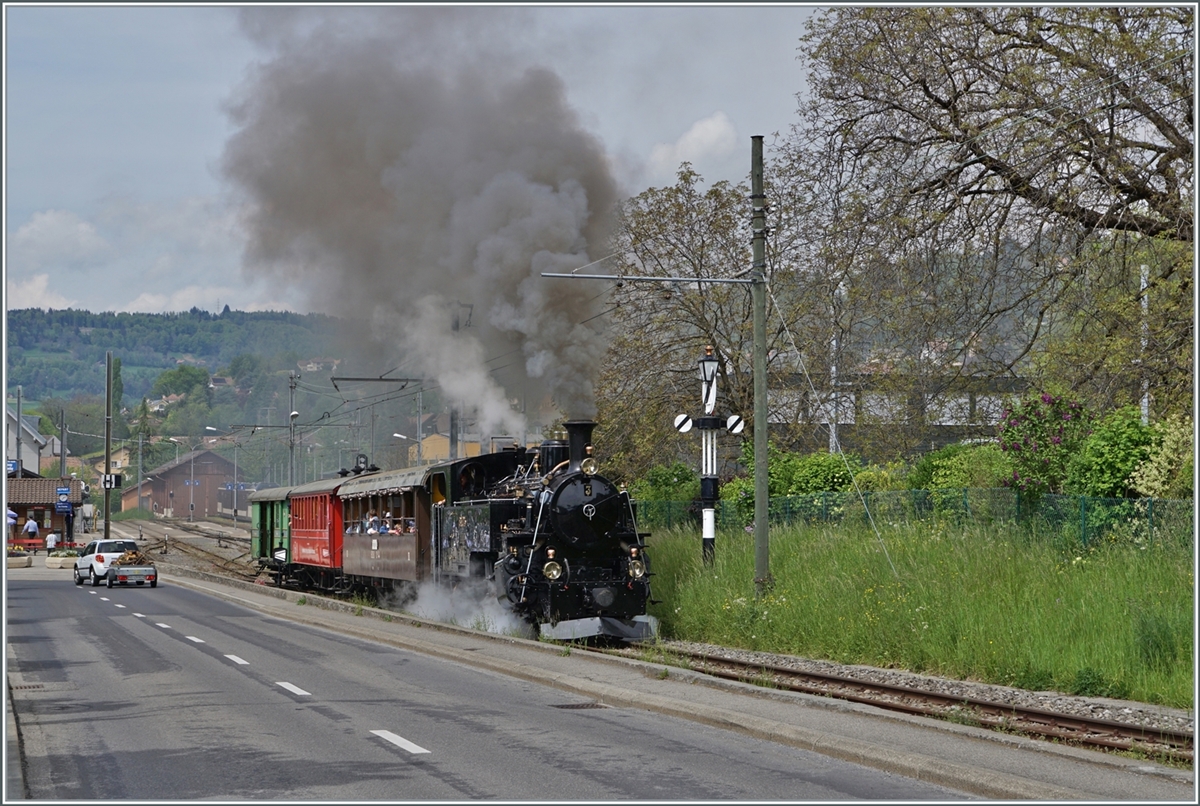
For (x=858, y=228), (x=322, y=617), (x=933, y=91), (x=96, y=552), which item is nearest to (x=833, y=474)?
(x=858, y=228)

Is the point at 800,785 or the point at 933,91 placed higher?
the point at 933,91

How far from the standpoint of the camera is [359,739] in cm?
1085

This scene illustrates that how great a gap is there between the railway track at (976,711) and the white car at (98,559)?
29868 millimetres

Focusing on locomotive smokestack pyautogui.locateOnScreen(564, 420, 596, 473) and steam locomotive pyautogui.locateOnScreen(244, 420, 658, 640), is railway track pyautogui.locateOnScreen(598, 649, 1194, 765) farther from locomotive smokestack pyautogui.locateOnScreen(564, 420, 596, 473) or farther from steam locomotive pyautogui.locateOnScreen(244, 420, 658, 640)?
locomotive smokestack pyautogui.locateOnScreen(564, 420, 596, 473)

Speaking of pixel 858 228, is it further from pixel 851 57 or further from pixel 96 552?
pixel 96 552

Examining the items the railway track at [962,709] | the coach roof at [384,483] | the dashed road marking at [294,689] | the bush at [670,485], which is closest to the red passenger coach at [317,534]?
the coach roof at [384,483]

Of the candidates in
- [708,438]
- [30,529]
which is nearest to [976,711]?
[708,438]

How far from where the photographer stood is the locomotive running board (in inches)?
770

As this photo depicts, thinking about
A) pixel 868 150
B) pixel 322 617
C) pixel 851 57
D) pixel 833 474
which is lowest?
pixel 322 617

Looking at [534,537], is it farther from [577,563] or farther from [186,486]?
[186,486]

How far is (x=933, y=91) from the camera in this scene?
72.6 feet

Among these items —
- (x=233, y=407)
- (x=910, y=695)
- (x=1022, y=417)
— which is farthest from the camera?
(x=233, y=407)

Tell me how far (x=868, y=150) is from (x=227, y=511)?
113 metres

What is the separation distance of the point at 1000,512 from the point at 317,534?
1980 centimetres
